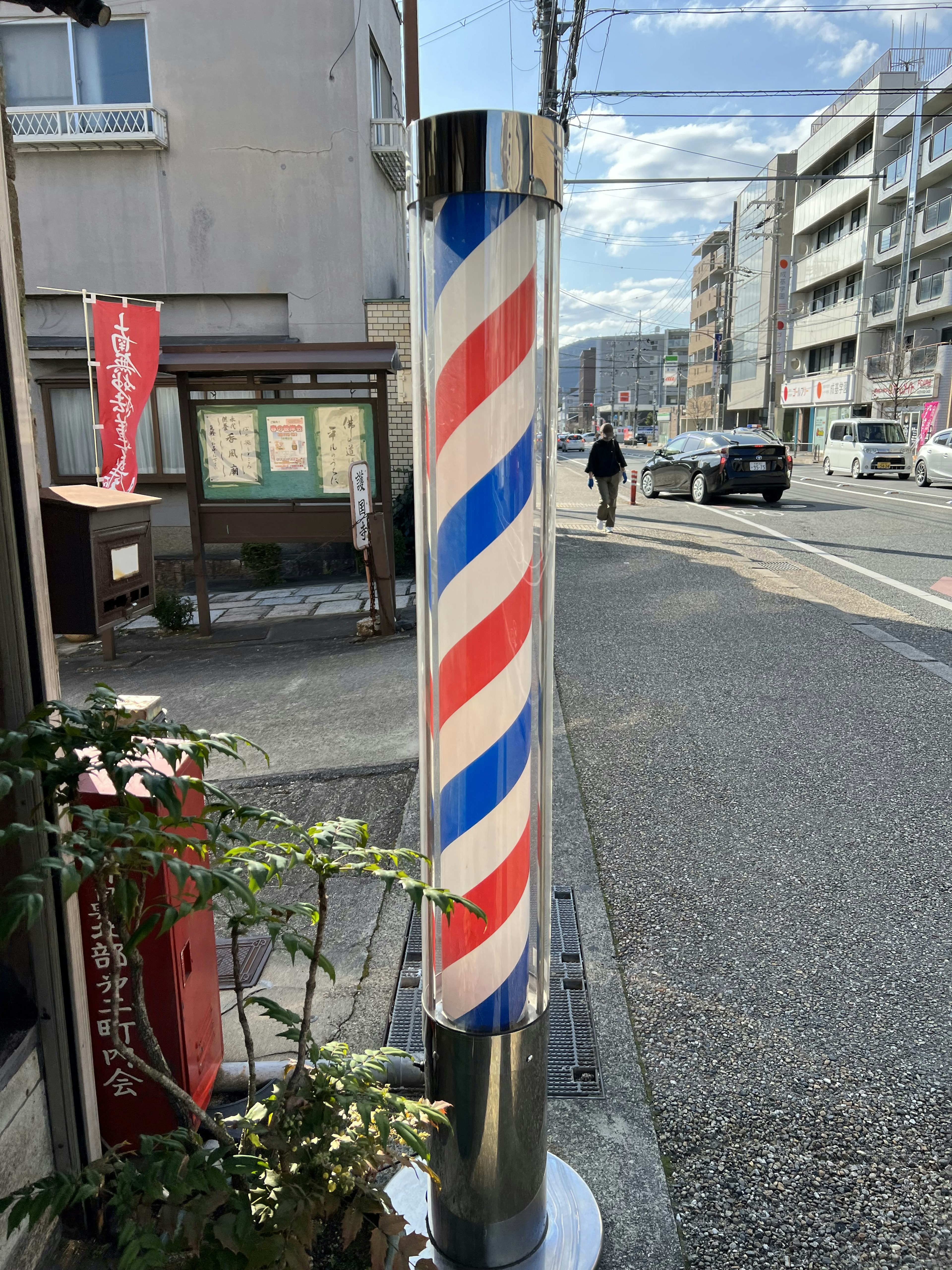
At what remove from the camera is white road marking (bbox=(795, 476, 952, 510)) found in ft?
60.0

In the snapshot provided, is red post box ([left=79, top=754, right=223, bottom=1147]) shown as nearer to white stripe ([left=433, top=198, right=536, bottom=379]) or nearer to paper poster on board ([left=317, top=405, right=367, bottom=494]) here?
white stripe ([left=433, top=198, right=536, bottom=379])

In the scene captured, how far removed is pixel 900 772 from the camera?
180 inches

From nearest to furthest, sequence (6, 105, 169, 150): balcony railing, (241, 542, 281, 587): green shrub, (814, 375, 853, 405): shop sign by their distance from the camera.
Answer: (6, 105, 169, 150): balcony railing
(241, 542, 281, 587): green shrub
(814, 375, 853, 405): shop sign

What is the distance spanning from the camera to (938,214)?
3359 centimetres

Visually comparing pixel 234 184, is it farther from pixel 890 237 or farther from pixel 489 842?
pixel 890 237

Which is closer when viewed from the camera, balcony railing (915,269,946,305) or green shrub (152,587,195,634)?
green shrub (152,587,195,634)

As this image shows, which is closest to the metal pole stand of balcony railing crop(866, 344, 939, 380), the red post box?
the red post box

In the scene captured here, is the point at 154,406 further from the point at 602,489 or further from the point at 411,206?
the point at 411,206

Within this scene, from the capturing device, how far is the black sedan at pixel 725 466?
59.0 feet

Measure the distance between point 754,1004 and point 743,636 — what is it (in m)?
5.08

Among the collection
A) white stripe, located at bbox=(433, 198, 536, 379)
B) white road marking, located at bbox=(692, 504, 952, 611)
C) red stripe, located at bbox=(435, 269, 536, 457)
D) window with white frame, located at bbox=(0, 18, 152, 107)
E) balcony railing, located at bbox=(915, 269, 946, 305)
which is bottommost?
white road marking, located at bbox=(692, 504, 952, 611)

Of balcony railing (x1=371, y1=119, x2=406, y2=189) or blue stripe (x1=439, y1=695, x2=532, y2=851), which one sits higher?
balcony railing (x1=371, y1=119, x2=406, y2=189)

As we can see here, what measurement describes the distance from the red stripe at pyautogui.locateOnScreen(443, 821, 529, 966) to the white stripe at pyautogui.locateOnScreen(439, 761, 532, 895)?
0.01 m

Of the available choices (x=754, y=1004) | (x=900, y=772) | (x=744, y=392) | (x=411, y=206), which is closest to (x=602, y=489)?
(x=900, y=772)
